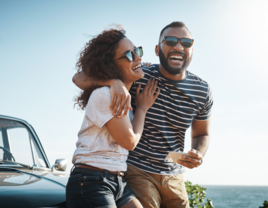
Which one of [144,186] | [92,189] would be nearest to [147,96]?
[144,186]

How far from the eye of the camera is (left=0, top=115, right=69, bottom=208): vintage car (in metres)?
2.04

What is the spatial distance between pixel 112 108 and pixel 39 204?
89 centimetres

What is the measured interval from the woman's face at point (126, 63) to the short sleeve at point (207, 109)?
3.32 feet

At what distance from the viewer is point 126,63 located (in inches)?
93.0

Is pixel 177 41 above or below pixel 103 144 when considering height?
above

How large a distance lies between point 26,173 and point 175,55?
6.58 ft

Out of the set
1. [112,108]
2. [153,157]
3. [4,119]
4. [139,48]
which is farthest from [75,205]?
[4,119]

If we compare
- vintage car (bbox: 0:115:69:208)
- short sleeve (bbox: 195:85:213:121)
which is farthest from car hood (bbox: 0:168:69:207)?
short sleeve (bbox: 195:85:213:121)

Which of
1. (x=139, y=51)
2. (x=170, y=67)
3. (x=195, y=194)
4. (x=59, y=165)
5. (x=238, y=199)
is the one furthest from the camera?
(x=238, y=199)

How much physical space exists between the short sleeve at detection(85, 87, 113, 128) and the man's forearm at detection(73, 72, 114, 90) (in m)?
0.19

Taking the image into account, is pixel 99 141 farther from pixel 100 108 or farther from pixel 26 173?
pixel 26 173

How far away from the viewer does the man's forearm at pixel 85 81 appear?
2241 mm

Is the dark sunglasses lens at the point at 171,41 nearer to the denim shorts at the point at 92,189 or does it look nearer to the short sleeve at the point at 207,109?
the short sleeve at the point at 207,109

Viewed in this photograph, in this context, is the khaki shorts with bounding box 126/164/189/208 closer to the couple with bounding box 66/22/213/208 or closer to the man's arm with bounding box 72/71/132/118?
the couple with bounding box 66/22/213/208
